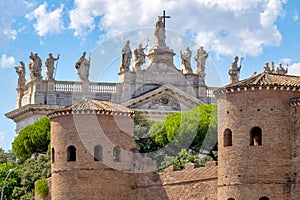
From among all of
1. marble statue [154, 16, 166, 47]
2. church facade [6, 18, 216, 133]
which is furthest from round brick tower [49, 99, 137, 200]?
marble statue [154, 16, 166, 47]

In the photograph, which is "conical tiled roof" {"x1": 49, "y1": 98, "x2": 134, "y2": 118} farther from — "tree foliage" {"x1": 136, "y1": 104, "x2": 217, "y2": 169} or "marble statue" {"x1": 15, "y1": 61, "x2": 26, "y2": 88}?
"marble statue" {"x1": 15, "y1": 61, "x2": 26, "y2": 88}

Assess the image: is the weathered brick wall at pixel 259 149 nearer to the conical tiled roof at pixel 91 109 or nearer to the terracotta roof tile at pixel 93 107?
the conical tiled roof at pixel 91 109

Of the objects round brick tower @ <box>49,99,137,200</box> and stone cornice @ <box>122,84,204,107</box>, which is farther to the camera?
stone cornice @ <box>122,84,204,107</box>

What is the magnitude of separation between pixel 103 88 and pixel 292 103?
52.4 metres

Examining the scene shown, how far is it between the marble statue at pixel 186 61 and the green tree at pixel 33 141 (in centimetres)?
2203

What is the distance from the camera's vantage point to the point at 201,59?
10781 centimetres

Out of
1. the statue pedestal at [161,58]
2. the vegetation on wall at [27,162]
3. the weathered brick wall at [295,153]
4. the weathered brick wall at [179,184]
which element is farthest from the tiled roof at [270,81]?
the statue pedestal at [161,58]

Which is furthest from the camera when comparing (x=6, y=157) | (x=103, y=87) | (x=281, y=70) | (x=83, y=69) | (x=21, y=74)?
(x=21, y=74)

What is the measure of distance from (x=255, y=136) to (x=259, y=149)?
1.50 meters

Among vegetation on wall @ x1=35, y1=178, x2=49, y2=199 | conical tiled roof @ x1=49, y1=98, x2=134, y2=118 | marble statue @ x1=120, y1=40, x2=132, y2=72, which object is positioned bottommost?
vegetation on wall @ x1=35, y1=178, x2=49, y2=199

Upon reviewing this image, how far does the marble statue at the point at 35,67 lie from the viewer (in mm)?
102438

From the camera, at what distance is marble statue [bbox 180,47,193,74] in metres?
107

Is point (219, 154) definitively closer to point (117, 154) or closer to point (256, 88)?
point (256, 88)

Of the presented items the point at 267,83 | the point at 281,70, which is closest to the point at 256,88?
the point at 267,83
